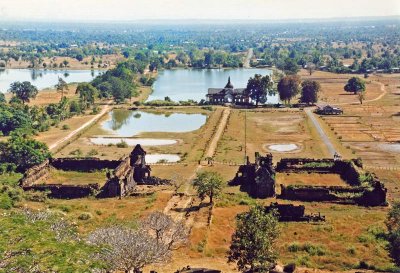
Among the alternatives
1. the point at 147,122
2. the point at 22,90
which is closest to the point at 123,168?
the point at 147,122

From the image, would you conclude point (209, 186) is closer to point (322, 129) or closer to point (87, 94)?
point (322, 129)

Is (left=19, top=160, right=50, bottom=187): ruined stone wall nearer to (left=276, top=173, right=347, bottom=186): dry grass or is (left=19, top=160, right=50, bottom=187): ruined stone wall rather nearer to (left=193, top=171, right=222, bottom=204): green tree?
(left=193, top=171, right=222, bottom=204): green tree

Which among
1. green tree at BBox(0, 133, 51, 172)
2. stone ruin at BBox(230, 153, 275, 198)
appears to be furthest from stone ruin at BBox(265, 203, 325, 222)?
green tree at BBox(0, 133, 51, 172)

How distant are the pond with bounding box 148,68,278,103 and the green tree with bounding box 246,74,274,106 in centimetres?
1000

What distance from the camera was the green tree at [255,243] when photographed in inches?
1033

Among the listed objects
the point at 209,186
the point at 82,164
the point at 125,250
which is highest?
the point at 125,250

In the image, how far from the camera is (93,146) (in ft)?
209

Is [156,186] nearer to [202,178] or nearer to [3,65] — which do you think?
[202,178]

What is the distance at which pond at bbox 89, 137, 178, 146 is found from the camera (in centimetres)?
6600

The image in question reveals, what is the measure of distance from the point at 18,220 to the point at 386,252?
21830 mm

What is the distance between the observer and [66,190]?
43.2m

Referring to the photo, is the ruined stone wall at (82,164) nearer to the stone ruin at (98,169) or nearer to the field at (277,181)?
the stone ruin at (98,169)

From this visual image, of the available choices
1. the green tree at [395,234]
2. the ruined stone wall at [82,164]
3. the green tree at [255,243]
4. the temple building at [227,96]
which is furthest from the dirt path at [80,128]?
the green tree at [395,234]

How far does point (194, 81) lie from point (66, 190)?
9557cm
